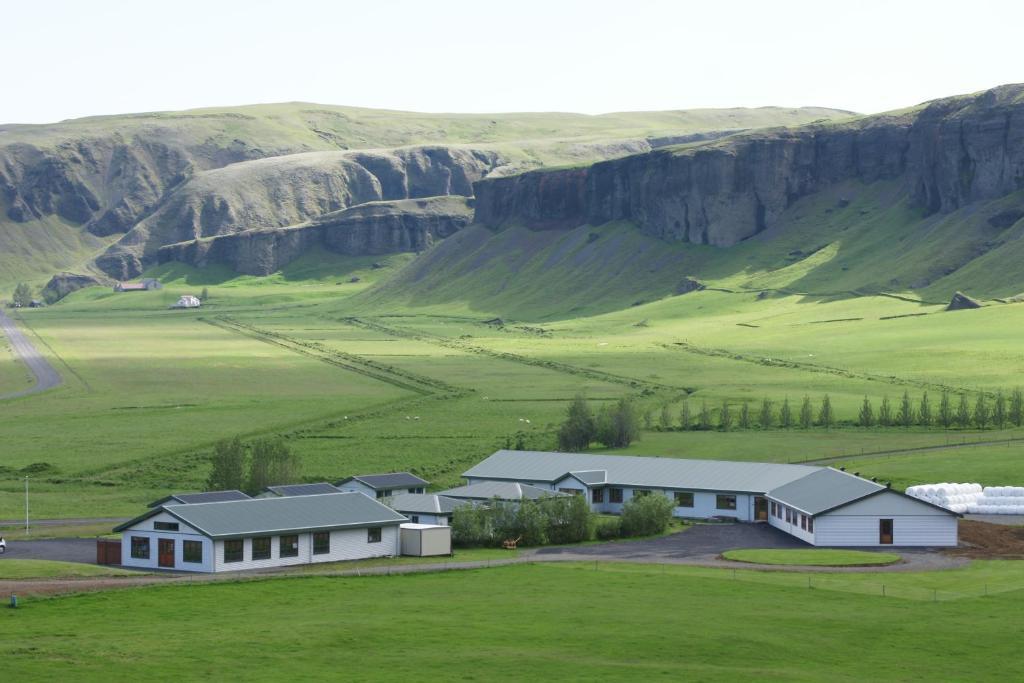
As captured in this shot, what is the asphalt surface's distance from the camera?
8000 centimetres

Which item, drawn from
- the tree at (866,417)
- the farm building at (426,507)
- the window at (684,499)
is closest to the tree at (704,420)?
the tree at (866,417)

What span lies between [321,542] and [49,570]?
14.2 m

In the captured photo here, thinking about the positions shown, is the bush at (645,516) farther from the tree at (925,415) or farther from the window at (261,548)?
the tree at (925,415)

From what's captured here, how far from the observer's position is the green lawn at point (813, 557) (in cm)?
8029

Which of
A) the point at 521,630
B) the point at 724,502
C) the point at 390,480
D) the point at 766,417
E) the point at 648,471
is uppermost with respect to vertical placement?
the point at 521,630

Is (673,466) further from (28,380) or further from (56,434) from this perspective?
(28,380)

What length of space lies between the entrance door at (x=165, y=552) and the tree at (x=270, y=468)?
20522 mm

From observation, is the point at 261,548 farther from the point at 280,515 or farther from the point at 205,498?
the point at 205,498

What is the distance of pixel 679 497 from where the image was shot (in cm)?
10112

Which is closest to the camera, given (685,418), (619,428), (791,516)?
(791,516)

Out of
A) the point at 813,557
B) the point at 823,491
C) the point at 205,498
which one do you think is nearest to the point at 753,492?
the point at 823,491

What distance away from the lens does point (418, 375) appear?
188750 millimetres

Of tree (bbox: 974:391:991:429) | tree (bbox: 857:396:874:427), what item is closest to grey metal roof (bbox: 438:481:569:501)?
tree (bbox: 857:396:874:427)

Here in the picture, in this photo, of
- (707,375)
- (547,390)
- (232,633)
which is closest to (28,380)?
(547,390)
